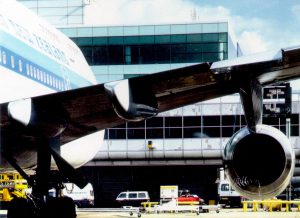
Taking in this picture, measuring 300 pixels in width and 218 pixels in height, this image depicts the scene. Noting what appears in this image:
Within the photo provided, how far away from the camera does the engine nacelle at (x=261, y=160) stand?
968cm

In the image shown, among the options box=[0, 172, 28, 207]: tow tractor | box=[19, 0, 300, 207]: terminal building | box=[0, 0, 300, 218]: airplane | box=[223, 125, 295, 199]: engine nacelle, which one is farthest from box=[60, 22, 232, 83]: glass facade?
box=[223, 125, 295, 199]: engine nacelle

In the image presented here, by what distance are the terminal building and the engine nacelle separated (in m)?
34.2

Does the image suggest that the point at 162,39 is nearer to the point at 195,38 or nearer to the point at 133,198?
the point at 195,38

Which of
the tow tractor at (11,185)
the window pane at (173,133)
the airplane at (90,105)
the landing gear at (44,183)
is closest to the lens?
the airplane at (90,105)

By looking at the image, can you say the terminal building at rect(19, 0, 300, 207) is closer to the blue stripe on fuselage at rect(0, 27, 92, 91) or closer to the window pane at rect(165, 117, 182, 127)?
the window pane at rect(165, 117, 182, 127)

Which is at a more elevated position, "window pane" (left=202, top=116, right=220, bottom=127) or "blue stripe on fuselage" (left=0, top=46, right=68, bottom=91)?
"window pane" (left=202, top=116, right=220, bottom=127)

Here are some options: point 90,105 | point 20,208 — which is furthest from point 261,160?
point 20,208

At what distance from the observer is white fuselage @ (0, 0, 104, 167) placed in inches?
386

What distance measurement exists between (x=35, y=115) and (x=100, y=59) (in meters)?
38.7

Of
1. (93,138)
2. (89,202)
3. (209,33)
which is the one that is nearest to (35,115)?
(93,138)

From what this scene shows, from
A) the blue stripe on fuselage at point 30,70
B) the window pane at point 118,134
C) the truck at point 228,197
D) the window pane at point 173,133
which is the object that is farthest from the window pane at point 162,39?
the blue stripe on fuselage at point 30,70

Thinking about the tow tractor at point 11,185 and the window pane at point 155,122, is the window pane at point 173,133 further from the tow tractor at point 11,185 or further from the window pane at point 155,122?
the tow tractor at point 11,185


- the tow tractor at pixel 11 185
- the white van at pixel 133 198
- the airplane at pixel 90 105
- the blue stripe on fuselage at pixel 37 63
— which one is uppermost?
the blue stripe on fuselage at pixel 37 63

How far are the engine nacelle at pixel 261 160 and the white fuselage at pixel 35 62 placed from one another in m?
3.35
